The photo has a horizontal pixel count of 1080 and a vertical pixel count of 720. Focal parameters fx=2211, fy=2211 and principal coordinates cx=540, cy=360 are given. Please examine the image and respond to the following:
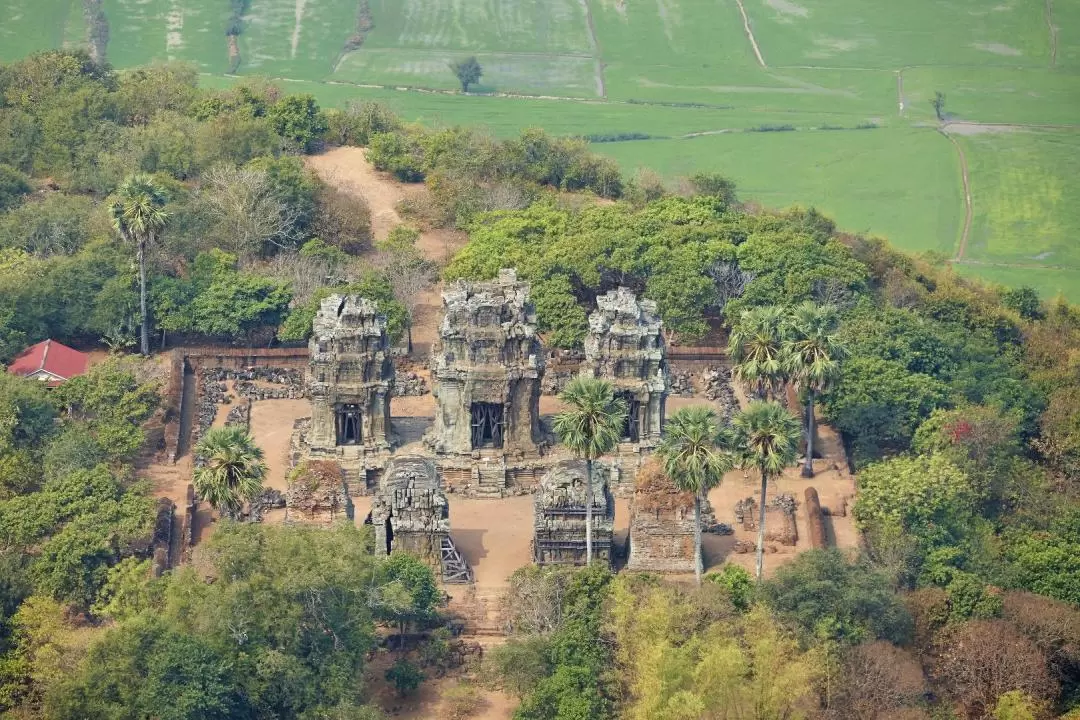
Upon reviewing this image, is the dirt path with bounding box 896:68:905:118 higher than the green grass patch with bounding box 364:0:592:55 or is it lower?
higher

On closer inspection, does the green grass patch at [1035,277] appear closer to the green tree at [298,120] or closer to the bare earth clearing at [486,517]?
A: the bare earth clearing at [486,517]

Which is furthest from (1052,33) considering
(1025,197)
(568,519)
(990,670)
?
(990,670)

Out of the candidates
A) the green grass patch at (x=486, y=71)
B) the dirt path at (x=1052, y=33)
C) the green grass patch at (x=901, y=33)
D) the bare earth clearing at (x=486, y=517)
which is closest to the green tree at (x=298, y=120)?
the bare earth clearing at (x=486, y=517)

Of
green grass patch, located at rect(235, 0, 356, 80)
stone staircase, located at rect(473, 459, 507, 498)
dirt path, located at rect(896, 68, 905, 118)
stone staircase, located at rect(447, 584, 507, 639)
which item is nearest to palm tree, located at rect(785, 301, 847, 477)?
stone staircase, located at rect(473, 459, 507, 498)

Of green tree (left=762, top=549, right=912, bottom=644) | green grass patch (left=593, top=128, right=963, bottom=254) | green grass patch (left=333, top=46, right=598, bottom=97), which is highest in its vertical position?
green tree (left=762, top=549, right=912, bottom=644)

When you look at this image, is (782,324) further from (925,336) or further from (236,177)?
(236,177)

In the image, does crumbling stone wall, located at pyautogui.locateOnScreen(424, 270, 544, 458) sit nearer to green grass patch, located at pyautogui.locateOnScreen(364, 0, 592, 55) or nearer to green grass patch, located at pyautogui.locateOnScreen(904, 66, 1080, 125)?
green grass patch, located at pyautogui.locateOnScreen(904, 66, 1080, 125)

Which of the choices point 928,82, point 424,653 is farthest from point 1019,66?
point 424,653
